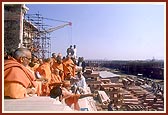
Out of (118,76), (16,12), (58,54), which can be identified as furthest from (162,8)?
(16,12)

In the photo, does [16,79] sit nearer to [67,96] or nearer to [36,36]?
[67,96]

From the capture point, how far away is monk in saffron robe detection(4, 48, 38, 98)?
3586 millimetres

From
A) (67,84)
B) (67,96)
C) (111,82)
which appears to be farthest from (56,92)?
(111,82)

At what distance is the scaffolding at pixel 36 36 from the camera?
4.18 m

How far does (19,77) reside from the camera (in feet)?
11.8

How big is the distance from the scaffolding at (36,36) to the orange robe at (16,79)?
536 mm

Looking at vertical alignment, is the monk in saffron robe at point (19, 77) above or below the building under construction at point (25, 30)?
below

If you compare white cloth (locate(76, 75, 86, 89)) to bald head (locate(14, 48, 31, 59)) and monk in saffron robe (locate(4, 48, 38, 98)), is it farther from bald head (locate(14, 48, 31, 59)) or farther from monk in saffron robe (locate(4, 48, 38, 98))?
bald head (locate(14, 48, 31, 59))

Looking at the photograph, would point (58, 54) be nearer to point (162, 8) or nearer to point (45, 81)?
point (45, 81)

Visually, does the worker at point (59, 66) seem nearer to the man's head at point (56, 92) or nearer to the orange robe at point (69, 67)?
the orange robe at point (69, 67)

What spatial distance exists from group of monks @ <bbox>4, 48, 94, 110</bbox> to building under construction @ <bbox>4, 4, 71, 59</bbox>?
158mm

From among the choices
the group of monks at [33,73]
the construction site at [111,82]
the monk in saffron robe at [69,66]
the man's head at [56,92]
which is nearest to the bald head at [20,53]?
the group of monks at [33,73]

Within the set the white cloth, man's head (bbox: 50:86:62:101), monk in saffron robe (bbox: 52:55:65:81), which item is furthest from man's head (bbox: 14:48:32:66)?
the white cloth

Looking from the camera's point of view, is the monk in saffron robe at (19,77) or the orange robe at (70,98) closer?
the monk in saffron robe at (19,77)
